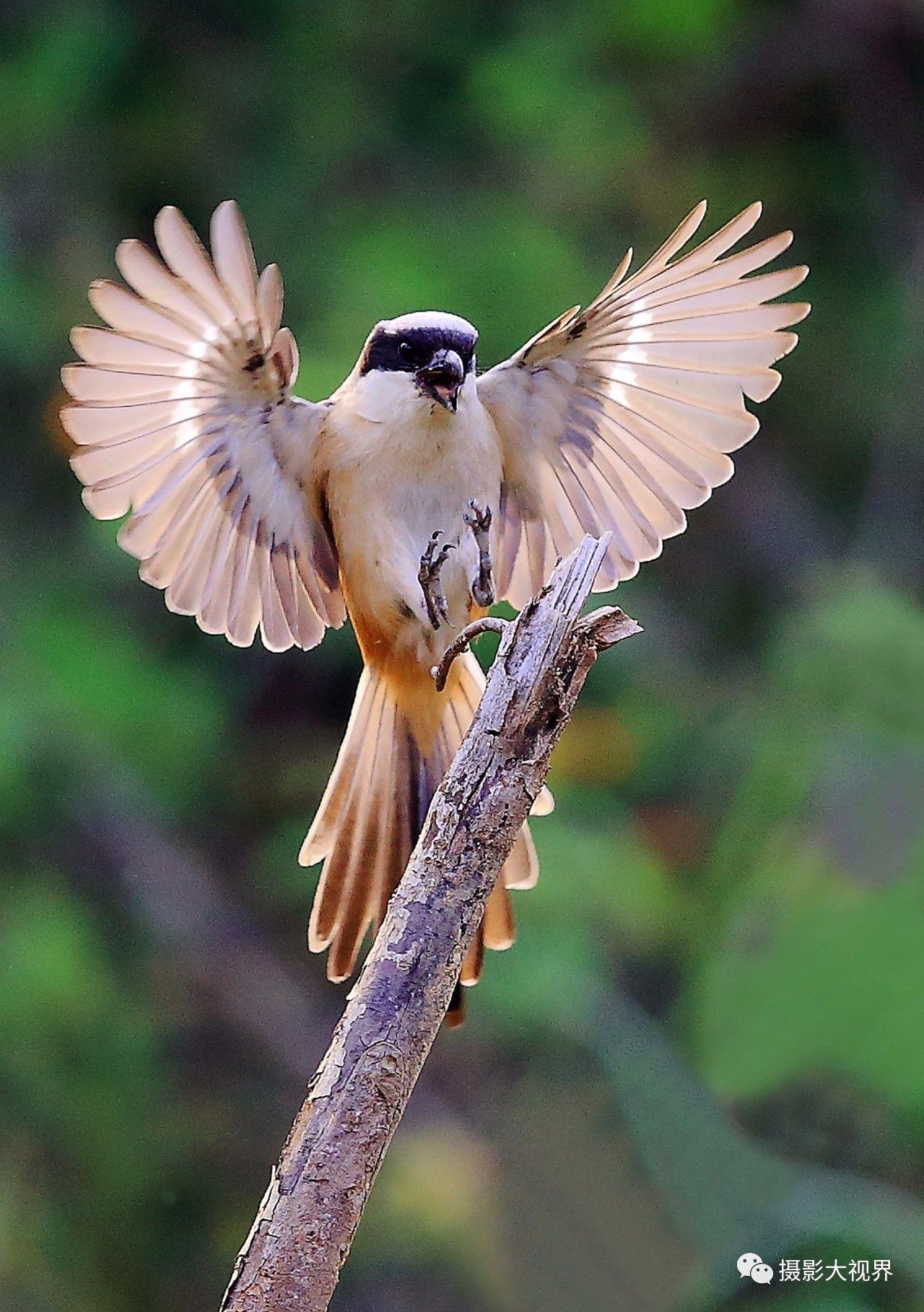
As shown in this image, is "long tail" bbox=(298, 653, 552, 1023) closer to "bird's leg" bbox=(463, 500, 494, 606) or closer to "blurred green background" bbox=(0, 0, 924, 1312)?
"bird's leg" bbox=(463, 500, 494, 606)

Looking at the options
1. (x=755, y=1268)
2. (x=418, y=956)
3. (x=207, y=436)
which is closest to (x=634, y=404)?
(x=207, y=436)

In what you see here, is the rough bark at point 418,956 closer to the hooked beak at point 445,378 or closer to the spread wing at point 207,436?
the hooked beak at point 445,378

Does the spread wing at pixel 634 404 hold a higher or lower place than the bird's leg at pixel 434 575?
higher

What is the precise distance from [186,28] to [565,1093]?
3.59 metres

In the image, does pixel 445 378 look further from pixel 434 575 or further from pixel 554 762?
pixel 554 762

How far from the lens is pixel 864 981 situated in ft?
16.2

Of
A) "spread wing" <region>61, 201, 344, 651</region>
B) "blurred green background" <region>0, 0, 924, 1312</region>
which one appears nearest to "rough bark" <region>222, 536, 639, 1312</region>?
"spread wing" <region>61, 201, 344, 651</region>

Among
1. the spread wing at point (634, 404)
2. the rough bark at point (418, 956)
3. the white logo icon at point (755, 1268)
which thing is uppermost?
the white logo icon at point (755, 1268)

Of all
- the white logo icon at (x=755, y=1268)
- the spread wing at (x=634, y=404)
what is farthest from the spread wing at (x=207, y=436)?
the white logo icon at (x=755, y=1268)

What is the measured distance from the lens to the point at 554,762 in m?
5.51

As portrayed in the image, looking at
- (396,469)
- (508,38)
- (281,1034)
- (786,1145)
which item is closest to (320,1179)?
(396,469)

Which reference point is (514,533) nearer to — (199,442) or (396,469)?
(396,469)

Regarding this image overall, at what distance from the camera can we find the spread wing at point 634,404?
110 inches

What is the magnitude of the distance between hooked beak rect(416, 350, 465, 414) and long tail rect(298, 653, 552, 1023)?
1.48 ft
